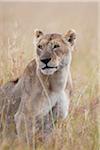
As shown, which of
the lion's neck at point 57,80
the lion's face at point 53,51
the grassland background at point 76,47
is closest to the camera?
the lion's face at point 53,51

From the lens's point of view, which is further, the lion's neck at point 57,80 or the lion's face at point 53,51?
the lion's neck at point 57,80

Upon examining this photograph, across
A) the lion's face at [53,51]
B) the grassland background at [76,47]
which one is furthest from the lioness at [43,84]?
the grassland background at [76,47]

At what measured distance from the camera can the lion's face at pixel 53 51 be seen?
293cm

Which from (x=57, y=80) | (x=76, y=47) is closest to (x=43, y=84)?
(x=57, y=80)

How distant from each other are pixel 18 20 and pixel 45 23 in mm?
121

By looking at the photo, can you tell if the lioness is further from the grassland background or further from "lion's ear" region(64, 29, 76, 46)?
the grassland background

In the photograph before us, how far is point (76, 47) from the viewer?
331 cm

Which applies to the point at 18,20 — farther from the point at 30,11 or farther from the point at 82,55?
the point at 82,55

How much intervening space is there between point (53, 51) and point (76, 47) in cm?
35

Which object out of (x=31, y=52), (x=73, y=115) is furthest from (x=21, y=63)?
(x=73, y=115)

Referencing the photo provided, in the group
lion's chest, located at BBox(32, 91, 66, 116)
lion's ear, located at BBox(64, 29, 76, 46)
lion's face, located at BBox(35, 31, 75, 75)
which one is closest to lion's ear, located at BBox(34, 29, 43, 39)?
lion's face, located at BBox(35, 31, 75, 75)

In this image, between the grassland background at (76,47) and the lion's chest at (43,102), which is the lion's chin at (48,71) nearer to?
the lion's chest at (43,102)

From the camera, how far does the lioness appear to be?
118 inches

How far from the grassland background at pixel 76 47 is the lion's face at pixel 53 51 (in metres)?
0.15
